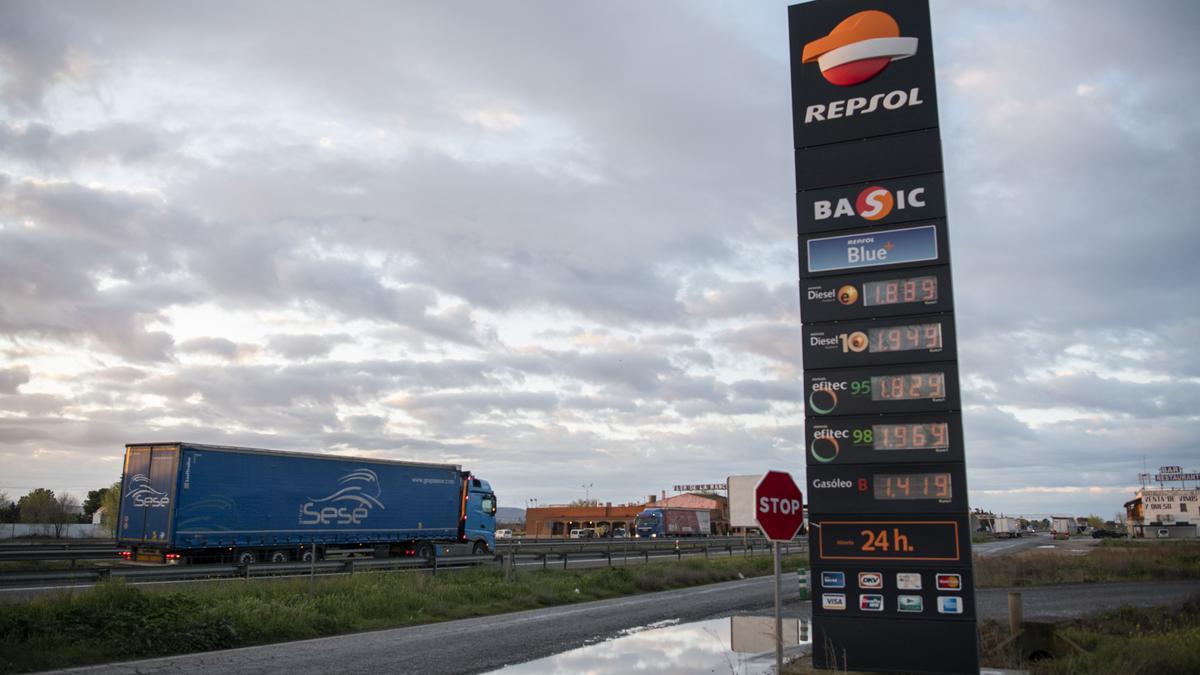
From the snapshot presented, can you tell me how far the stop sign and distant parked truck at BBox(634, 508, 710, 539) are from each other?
264ft

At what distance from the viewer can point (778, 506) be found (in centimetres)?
1170

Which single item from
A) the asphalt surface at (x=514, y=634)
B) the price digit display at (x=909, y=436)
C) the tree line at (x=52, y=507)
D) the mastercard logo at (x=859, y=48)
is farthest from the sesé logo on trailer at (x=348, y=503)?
the tree line at (x=52, y=507)

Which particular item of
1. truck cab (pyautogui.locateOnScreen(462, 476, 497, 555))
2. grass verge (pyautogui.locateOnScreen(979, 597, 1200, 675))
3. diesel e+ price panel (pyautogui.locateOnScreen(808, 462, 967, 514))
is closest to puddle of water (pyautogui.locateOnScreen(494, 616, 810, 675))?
diesel e+ price panel (pyautogui.locateOnScreen(808, 462, 967, 514))

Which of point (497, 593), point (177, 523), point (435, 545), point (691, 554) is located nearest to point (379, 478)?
point (435, 545)

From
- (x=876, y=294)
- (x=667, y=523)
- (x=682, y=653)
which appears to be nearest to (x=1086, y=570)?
(x=682, y=653)

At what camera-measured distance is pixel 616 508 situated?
133 metres

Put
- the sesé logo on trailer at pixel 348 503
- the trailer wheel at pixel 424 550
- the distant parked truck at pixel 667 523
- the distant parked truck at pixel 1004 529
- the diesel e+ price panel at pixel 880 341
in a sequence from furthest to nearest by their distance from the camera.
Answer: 1. the distant parked truck at pixel 1004 529
2. the distant parked truck at pixel 667 523
3. the trailer wheel at pixel 424 550
4. the sesé logo on trailer at pixel 348 503
5. the diesel e+ price panel at pixel 880 341

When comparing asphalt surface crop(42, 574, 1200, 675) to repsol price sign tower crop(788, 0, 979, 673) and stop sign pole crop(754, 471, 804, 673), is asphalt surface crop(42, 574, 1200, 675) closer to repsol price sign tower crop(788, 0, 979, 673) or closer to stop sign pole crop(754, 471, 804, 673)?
stop sign pole crop(754, 471, 804, 673)

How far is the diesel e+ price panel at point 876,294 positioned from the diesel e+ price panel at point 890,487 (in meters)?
2.31

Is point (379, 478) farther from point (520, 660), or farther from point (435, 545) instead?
point (520, 660)

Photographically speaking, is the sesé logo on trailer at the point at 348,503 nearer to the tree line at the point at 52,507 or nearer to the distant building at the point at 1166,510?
the tree line at the point at 52,507

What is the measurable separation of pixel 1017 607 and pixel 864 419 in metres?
6.44

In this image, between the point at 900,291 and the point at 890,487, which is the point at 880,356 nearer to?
the point at 900,291

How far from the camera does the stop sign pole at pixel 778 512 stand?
11.3 m
